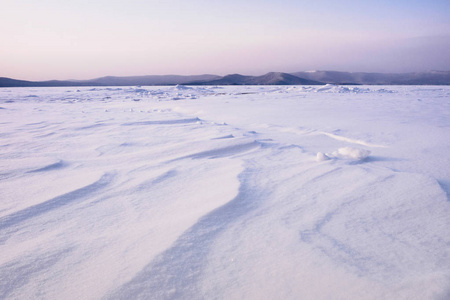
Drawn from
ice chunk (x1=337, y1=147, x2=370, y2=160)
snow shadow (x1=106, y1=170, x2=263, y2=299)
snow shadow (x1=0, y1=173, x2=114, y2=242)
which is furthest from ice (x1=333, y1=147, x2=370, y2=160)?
snow shadow (x1=0, y1=173, x2=114, y2=242)

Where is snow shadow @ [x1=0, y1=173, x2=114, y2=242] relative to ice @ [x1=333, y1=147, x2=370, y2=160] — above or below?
below

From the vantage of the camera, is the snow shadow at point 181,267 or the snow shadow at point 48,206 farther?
the snow shadow at point 48,206


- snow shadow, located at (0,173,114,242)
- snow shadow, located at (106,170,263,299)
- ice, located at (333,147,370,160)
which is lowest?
snow shadow, located at (106,170,263,299)

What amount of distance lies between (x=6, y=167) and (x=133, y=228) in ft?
4.41

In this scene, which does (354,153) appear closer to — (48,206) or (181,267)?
(181,267)

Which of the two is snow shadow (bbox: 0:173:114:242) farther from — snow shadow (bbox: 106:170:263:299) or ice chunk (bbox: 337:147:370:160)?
ice chunk (bbox: 337:147:370:160)

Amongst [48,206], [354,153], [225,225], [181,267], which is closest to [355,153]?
[354,153]

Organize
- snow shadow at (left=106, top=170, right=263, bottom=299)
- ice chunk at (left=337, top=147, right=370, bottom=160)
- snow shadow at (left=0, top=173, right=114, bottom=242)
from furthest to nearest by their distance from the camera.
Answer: ice chunk at (left=337, top=147, right=370, bottom=160) < snow shadow at (left=0, top=173, right=114, bottom=242) < snow shadow at (left=106, top=170, right=263, bottom=299)

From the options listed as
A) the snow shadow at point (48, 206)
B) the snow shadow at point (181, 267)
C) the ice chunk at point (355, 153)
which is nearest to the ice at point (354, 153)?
the ice chunk at point (355, 153)

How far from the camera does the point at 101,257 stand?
2.88ft

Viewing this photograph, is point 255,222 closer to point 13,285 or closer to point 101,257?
point 101,257

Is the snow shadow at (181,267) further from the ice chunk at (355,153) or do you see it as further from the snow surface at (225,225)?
the ice chunk at (355,153)

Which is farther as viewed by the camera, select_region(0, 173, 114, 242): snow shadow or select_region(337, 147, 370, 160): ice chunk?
select_region(337, 147, 370, 160): ice chunk

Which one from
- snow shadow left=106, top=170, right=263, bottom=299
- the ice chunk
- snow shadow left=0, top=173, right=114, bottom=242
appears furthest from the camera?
the ice chunk
